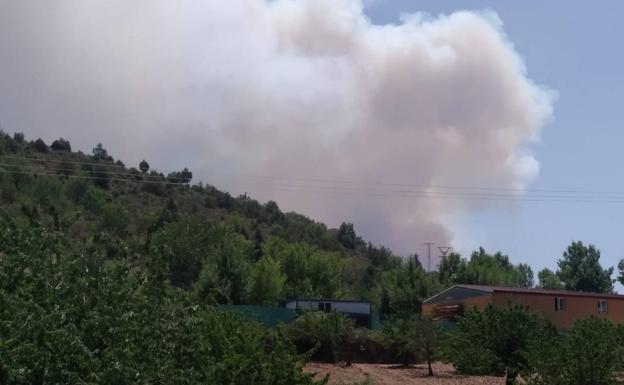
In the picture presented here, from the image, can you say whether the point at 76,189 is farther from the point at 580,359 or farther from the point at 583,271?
the point at 580,359

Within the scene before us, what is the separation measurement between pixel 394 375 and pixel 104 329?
1190 inches

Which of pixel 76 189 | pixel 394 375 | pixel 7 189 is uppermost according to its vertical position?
pixel 76 189

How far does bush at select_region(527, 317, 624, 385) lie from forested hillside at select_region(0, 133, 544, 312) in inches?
883

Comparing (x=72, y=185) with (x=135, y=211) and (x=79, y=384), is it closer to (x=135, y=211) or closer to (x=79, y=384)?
(x=135, y=211)

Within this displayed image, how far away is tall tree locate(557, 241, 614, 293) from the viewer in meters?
110

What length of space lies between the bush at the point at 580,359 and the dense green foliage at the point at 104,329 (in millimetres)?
7752

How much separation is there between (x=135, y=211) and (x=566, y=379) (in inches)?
3411

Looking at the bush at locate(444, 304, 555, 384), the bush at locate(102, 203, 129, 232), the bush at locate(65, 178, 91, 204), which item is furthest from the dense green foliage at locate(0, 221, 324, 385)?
the bush at locate(65, 178, 91, 204)

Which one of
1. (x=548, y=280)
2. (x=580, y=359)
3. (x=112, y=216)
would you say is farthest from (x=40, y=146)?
(x=580, y=359)

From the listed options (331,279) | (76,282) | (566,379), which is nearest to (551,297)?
(331,279)

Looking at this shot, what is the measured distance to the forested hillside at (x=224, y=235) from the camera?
73.6 meters

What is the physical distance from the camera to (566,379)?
21922 mm

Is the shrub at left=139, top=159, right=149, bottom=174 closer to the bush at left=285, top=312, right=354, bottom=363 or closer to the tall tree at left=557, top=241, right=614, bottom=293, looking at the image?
the tall tree at left=557, top=241, right=614, bottom=293

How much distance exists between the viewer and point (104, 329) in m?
11.6
